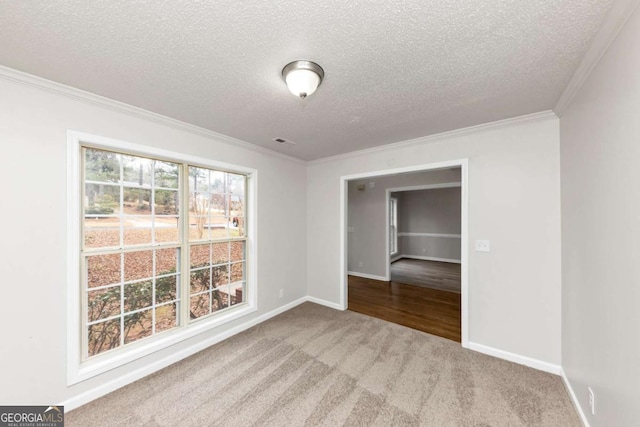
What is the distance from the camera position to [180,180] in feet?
8.83

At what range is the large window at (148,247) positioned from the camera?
2.11 meters

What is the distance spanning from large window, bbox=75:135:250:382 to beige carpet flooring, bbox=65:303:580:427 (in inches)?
18.8

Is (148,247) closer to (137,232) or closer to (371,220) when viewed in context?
(137,232)

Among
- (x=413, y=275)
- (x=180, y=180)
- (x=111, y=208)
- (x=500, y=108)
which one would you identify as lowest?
(x=413, y=275)

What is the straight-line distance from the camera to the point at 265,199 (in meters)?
3.51

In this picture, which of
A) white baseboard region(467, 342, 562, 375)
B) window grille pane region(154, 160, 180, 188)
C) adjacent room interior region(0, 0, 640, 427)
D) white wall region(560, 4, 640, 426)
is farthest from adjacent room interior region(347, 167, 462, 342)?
window grille pane region(154, 160, 180, 188)

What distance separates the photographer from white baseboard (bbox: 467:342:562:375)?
7.46ft

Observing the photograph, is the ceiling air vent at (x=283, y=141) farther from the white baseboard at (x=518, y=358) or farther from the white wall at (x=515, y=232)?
the white baseboard at (x=518, y=358)

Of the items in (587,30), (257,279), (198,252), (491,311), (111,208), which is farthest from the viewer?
(257,279)

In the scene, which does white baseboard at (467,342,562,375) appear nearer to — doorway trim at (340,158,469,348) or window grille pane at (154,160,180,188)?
doorway trim at (340,158,469,348)

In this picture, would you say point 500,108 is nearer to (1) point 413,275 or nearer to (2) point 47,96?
(2) point 47,96

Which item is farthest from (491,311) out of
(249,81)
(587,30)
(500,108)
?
(249,81)

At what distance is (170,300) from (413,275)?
17.8 ft

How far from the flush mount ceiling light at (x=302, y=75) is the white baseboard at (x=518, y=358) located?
10.3 ft
